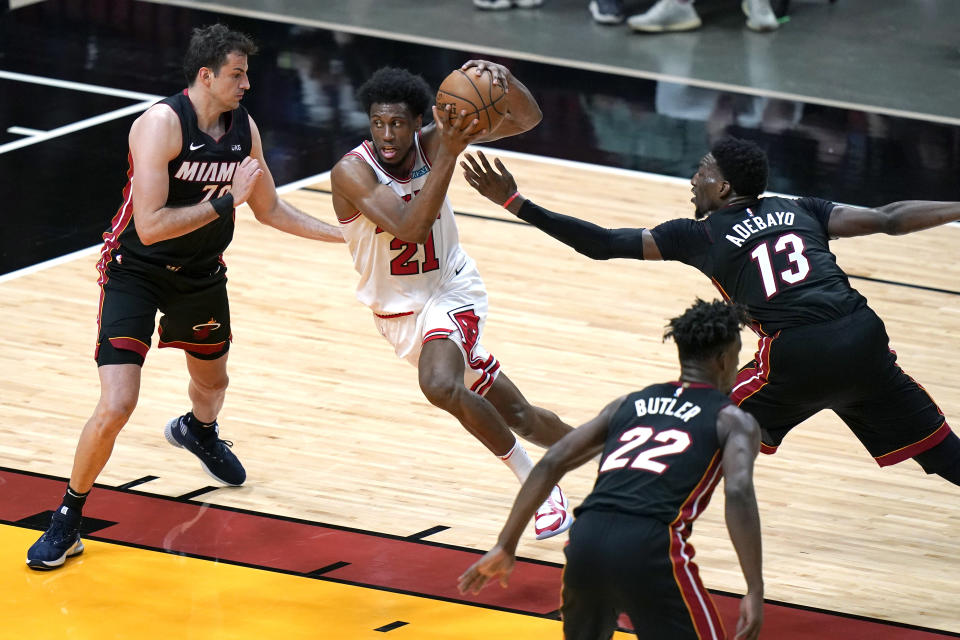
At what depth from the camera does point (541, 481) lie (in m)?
4.37

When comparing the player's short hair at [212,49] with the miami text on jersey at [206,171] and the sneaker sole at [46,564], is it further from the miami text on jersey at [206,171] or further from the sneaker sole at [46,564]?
the sneaker sole at [46,564]

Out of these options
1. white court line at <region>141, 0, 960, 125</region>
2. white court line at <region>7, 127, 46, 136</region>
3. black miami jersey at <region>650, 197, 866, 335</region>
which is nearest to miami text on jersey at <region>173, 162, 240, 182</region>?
black miami jersey at <region>650, 197, 866, 335</region>

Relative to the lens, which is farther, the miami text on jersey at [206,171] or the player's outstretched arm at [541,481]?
the miami text on jersey at [206,171]

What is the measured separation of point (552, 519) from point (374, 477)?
1048mm

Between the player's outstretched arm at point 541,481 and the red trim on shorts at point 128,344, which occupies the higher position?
the player's outstretched arm at point 541,481

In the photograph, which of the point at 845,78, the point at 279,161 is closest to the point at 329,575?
the point at 279,161

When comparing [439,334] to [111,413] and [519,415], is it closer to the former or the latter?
[519,415]

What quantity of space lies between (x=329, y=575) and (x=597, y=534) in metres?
1.87

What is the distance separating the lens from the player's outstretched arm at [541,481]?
14.3ft

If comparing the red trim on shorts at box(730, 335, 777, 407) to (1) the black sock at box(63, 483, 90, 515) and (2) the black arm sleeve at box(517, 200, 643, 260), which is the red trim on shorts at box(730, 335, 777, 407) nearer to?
(2) the black arm sleeve at box(517, 200, 643, 260)

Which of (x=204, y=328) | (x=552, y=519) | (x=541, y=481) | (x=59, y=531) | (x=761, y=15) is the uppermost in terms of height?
(x=541, y=481)

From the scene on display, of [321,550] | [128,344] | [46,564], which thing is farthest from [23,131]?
[321,550]

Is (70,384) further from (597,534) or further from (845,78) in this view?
(845,78)

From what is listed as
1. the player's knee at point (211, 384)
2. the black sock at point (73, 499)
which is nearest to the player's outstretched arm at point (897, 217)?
the player's knee at point (211, 384)
